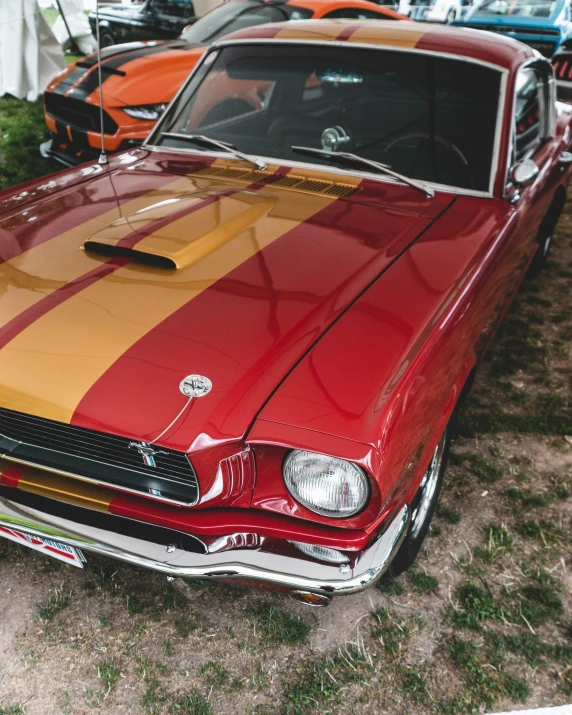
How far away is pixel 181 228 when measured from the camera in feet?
6.59

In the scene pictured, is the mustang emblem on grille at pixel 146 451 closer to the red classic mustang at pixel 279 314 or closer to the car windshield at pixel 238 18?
the red classic mustang at pixel 279 314

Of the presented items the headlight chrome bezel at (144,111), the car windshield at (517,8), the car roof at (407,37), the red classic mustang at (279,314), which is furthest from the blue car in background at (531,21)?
the red classic mustang at (279,314)

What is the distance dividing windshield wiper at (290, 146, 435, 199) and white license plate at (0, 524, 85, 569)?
1708 mm

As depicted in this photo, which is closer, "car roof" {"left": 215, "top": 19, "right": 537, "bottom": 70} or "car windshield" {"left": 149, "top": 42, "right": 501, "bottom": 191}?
"car windshield" {"left": 149, "top": 42, "right": 501, "bottom": 191}

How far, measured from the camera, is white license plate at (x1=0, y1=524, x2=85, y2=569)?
5.59ft

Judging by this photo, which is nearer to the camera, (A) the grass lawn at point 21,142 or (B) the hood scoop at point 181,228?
(B) the hood scoop at point 181,228

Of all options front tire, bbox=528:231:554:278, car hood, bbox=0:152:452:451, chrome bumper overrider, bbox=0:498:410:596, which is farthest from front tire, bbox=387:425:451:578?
front tire, bbox=528:231:554:278

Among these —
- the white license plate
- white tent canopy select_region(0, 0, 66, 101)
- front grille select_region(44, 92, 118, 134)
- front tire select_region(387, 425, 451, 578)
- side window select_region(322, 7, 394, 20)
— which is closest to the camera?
the white license plate

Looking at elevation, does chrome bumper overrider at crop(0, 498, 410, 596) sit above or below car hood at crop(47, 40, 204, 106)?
below

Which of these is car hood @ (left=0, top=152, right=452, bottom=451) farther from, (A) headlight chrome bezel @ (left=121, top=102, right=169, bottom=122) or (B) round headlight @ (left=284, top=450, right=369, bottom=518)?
(A) headlight chrome bezel @ (left=121, top=102, right=169, bottom=122)

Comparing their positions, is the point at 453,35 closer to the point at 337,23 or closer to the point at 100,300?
the point at 337,23

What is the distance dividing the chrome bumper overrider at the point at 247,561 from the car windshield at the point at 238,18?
5.13m

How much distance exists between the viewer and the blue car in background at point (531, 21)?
913cm

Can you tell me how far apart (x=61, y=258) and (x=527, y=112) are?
2.20 metres
